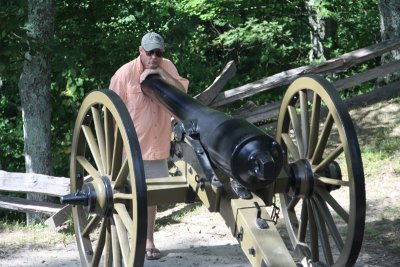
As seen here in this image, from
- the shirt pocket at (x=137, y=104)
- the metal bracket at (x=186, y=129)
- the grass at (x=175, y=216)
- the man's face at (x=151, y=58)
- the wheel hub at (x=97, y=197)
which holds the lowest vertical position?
the grass at (x=175, y=216)

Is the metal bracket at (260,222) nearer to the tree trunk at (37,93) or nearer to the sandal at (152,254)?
the sandal at (152,254)

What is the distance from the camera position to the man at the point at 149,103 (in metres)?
5.50

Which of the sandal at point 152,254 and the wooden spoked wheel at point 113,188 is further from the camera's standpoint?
the sandal at point 152,254

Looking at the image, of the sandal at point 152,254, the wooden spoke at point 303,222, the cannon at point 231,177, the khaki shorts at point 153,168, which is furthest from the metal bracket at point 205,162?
the sandal at point 152,254

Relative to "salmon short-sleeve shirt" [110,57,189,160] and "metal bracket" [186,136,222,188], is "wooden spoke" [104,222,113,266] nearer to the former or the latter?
"metal bracket" [186,136,222,188]

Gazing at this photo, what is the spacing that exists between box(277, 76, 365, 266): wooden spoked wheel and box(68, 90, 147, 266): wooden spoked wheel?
3.53 feet

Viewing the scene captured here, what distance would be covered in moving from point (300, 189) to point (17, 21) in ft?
12.8

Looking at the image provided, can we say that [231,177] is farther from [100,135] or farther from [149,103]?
[149,103]

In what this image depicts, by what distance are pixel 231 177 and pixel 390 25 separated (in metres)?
6.83

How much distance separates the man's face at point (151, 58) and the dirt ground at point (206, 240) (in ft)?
5.09

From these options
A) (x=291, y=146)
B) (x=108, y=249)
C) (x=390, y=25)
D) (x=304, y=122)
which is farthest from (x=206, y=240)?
(x=390, y=25)

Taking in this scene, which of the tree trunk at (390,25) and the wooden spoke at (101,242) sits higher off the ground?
the tree trunk at (390,25)

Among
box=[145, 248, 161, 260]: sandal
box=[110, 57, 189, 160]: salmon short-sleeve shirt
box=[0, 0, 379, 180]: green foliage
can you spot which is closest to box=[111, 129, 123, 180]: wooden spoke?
box=[110, 57, 189, 160]: salmon short-sleeve shirt

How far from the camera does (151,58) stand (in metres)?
5.50
